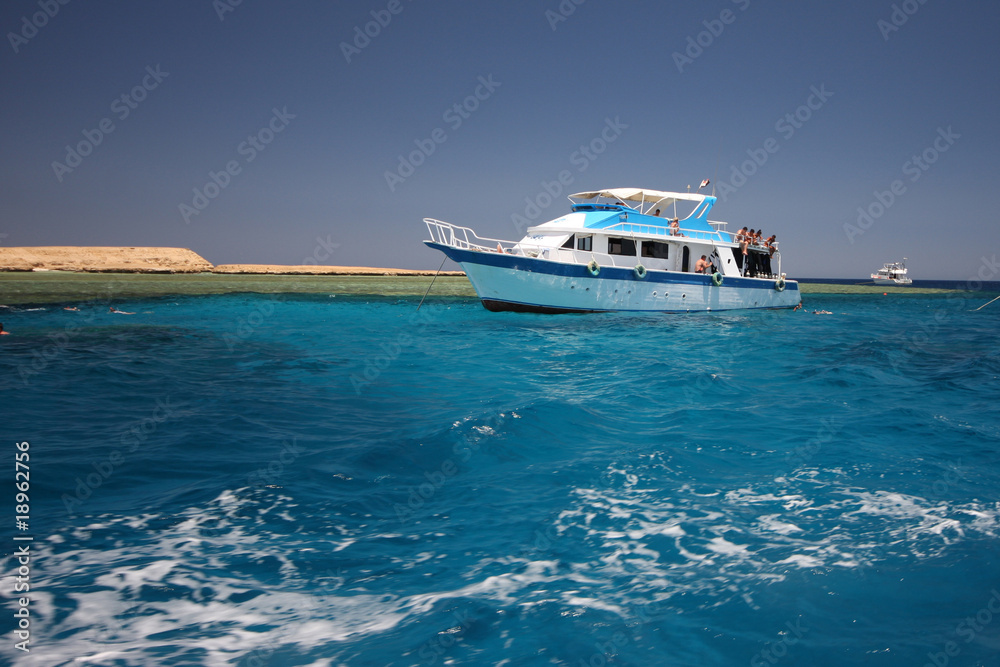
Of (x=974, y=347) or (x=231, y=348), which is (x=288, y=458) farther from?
(x=974, y=347)

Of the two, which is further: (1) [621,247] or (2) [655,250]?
(2) [655,250]

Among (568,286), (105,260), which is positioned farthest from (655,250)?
(105,260)

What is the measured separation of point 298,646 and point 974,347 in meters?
20.5

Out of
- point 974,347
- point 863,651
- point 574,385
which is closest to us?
point 863,651

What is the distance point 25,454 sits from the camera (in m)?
5.88

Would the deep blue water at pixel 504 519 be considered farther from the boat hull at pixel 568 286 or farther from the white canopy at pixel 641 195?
the white canopy at pixel 641 195

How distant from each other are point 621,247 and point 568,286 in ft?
11.6

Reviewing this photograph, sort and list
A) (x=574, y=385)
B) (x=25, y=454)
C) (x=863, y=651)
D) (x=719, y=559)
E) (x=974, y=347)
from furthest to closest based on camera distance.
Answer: (x=974, y=347)
(x=574, y=385)
(x=25, y=454)
(x=719, y=559)
(x=863, y=651)

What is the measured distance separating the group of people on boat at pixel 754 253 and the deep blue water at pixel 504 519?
17.3m

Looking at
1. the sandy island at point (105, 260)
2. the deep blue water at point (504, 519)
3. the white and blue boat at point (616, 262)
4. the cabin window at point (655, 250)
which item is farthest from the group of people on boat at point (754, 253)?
the sandy island at point (105, 260)

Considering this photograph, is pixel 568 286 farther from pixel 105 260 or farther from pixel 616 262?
pixel 105 260

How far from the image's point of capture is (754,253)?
92.8ft

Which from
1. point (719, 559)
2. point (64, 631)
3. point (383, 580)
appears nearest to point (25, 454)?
point (64, 631)

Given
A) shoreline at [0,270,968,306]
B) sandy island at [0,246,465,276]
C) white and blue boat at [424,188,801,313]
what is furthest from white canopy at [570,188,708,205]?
sandy island at [0,246,465,276]
